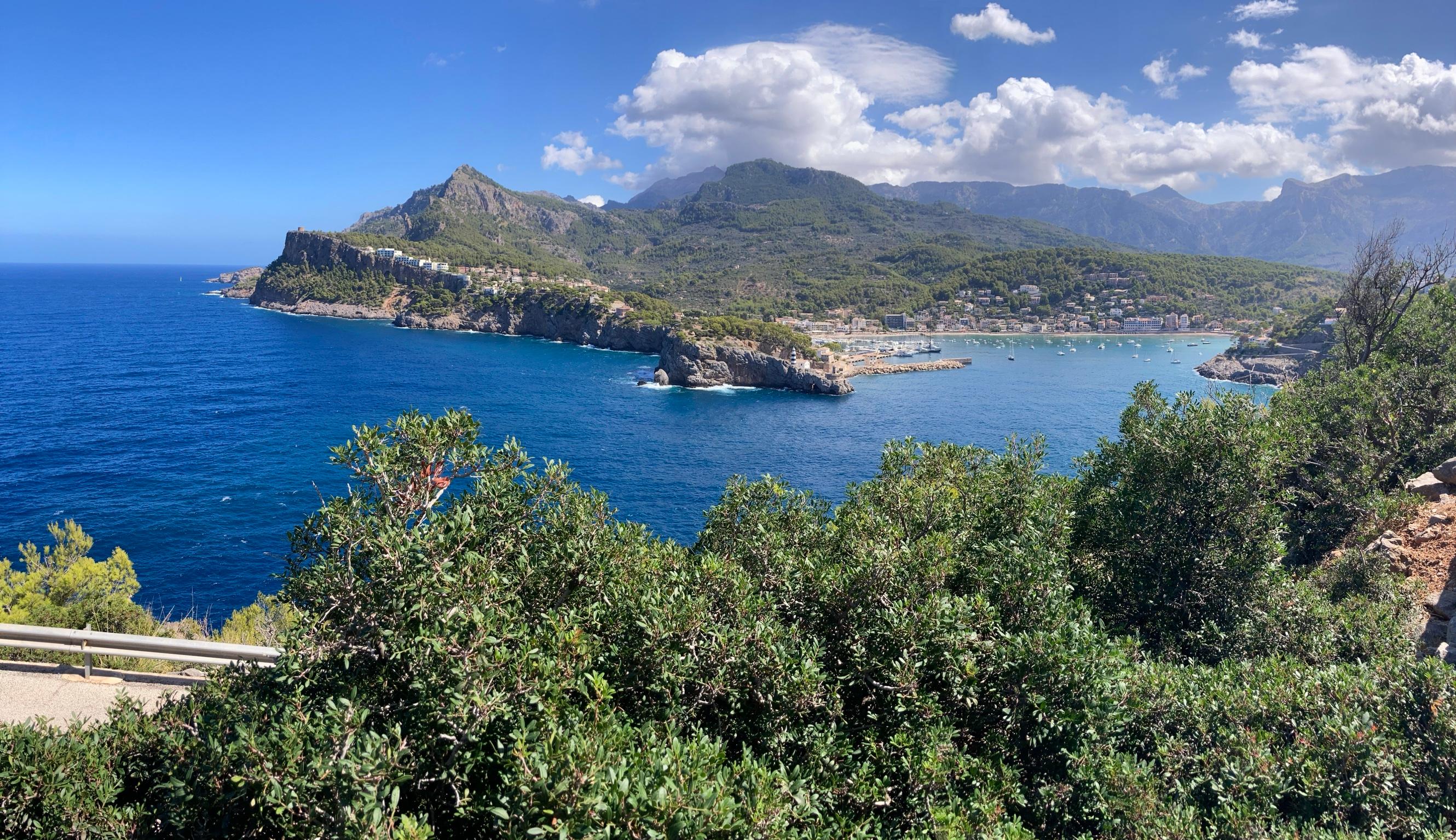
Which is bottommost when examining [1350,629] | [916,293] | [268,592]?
[268,592]

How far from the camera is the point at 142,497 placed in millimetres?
39188

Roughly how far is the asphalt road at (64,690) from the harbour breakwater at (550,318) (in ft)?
254

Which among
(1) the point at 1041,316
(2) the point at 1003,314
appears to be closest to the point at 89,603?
(2) the point at 1003,314

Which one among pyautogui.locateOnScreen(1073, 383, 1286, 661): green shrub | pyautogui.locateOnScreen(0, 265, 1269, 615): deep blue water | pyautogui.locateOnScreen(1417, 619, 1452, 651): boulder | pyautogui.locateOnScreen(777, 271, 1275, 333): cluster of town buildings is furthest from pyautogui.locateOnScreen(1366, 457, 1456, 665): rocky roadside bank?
pyautogui.locateOnScreen(777, 271, 1275, 333): cluster of town buildings

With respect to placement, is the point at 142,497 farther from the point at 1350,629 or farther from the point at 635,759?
the point at 1350,629

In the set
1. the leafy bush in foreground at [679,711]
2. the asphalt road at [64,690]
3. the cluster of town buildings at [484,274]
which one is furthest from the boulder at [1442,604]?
the cluster of town buildings at [484,274]

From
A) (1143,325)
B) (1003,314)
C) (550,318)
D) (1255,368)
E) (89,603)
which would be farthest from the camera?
(1003,314)

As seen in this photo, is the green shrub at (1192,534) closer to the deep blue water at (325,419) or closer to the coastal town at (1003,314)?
the deep blue water at (325,419)

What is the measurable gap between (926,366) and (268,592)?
95308 millimetres

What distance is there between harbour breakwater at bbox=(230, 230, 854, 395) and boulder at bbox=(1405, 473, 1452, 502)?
68.7 m

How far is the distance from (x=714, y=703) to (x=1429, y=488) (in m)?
21.0

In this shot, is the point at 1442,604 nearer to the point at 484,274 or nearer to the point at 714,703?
the point at 714,703

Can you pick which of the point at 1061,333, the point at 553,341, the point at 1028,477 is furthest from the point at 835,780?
the point at 1061,333

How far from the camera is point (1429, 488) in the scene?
18047mm
